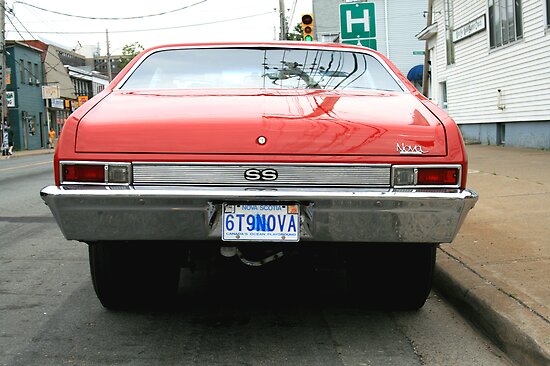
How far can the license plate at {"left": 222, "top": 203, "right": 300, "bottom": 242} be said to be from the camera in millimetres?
3184

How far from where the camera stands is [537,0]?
14883 millimetres

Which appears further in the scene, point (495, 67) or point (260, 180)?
point (495, 67)

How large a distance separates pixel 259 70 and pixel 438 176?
1692 millimetres

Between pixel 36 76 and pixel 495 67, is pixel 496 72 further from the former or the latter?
pixel 36 76

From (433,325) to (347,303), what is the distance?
646mm

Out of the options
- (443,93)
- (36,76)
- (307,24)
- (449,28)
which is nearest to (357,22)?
(307,24)

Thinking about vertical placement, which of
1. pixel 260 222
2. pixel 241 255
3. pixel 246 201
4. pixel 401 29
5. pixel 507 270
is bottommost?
pixel 507 270

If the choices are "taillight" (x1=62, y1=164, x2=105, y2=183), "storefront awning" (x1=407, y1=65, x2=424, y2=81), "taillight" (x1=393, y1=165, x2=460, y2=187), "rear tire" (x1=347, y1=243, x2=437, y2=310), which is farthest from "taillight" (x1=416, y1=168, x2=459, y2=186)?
"storefront awning" (x1=407, y1=65, x2=424, y2=81)

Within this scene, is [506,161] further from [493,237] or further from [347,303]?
[347,303]

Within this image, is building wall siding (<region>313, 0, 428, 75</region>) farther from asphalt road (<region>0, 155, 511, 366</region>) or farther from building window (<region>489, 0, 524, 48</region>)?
asphalt road (<region>0, 155, 511, 366</region>)

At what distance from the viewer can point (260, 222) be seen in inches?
126

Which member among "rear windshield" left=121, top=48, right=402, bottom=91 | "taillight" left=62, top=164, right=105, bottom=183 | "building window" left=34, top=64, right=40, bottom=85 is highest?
"building window" left=34, top=64, right=40, bottom=85

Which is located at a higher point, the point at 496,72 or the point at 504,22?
the point at 504,22

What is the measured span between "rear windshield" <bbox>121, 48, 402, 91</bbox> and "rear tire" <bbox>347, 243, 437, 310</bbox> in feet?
3.69
